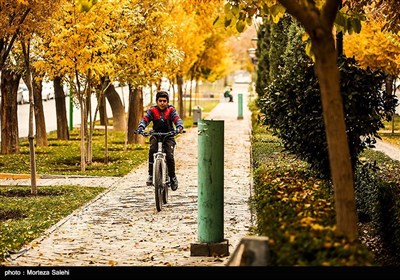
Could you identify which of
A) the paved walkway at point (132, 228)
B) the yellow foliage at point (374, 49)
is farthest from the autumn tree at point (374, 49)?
the paved walkway at point (132, 228)

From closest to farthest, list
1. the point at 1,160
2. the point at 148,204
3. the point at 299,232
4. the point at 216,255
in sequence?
the point at 299,232, the point at 216,255, the point at 148,204, the point at 1,160

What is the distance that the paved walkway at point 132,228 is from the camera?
1057cm

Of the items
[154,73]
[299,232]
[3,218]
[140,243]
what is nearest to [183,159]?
[154,73]

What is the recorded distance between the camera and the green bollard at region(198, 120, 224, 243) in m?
10.7

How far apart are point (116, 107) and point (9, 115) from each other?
10.2 m

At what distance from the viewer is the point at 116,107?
3575cm

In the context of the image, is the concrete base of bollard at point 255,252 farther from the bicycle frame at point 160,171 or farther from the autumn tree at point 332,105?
the bicycle frame at point 160,171

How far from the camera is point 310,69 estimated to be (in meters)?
12.7

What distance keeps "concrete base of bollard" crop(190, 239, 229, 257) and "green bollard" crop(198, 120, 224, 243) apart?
7 centimetres

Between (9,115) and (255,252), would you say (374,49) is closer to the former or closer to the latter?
(9,115)

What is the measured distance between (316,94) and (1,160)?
12.8m

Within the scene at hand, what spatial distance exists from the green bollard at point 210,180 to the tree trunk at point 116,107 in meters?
22.3

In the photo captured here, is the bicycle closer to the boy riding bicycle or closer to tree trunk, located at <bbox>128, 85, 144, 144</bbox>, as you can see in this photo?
the boy riding bicycle

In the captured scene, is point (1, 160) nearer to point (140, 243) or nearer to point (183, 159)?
point (183, 159)
